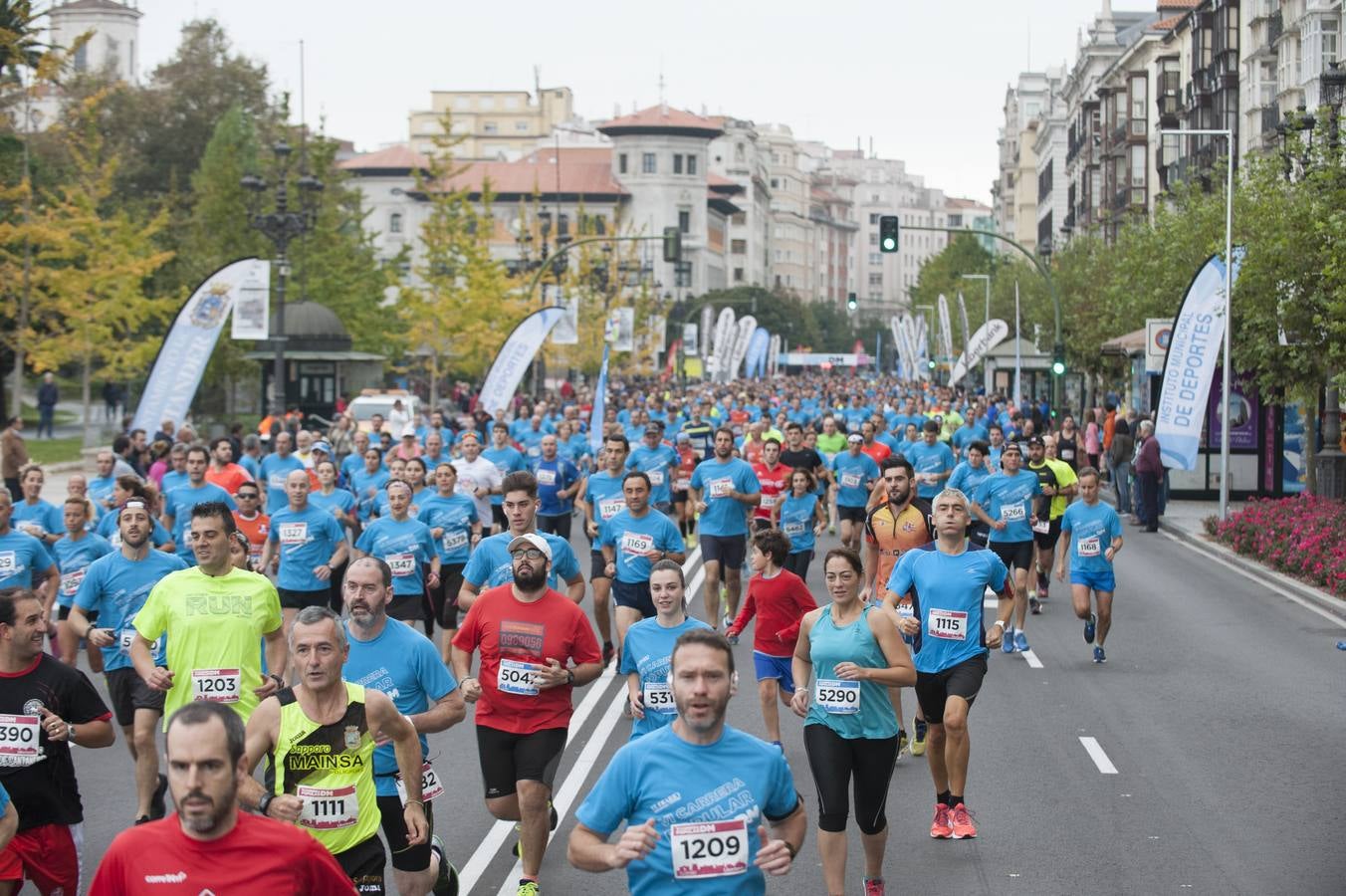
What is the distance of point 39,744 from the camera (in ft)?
23.7

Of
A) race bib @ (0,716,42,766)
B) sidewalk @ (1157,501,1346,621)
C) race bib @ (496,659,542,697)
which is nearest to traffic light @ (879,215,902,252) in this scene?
sidewalk @ (1157,501,1346,621)

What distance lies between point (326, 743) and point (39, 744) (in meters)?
1.42

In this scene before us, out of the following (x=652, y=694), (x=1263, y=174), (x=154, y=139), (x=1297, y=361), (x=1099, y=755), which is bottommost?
(x=1099, y=755)

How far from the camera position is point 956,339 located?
3907 inches

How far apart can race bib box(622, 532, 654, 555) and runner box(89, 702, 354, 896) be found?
26.7 ft

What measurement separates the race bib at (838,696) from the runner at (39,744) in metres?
3.06

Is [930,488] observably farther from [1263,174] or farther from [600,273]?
[600,273]

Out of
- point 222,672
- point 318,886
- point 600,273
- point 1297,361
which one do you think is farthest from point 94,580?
point 600,273

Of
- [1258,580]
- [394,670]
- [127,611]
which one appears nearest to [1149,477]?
[1258,580]

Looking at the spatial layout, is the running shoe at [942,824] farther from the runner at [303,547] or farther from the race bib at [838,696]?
the runner at [303,547]

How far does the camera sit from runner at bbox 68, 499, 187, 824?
32.4 feet

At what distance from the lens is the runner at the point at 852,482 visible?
20.2 m

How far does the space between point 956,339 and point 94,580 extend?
299 feet

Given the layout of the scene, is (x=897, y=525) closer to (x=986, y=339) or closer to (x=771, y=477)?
(x=771, y=477)
